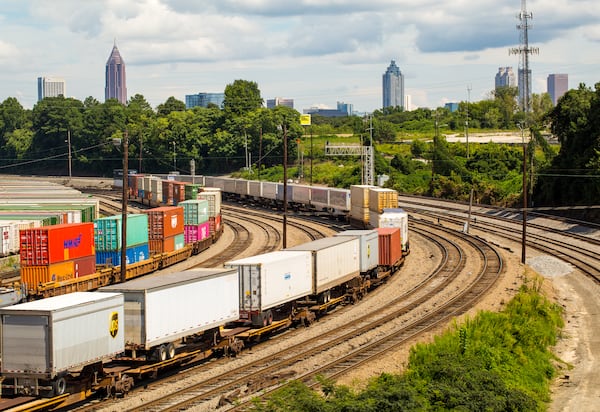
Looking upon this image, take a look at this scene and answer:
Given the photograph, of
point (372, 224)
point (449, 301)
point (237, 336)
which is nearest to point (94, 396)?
point (237, 336)

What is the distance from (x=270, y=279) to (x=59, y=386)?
10842 millimetres

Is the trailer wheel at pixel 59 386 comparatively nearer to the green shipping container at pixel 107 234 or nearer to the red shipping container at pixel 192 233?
the green shipping container at pixel 107 234

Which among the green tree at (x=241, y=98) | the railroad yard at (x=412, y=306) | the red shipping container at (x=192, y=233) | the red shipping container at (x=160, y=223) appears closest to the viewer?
the railroad yard at (x=412, y=306)

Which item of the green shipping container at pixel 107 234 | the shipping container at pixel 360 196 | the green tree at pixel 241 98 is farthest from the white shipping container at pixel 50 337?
the green tree at pixel 241 98

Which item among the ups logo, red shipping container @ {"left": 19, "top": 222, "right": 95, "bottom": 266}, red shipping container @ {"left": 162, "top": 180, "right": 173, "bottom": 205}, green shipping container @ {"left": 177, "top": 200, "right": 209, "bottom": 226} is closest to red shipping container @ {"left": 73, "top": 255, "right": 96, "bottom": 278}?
red shipping container @ {"left": 19, "top": 222, "right": 95, "bottom": 266}

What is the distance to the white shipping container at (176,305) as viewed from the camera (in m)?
25.6

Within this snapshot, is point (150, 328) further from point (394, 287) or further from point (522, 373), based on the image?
point (394, 287)

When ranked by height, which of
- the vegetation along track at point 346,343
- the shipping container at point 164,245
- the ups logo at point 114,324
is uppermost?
the ups logo at point 114,324

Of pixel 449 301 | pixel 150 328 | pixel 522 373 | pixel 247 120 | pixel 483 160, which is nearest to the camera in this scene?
pixel 150 328

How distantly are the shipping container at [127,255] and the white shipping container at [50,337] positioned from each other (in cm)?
2280

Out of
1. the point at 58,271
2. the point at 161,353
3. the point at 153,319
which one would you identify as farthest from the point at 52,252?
the point at 153,319

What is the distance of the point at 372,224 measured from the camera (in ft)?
224

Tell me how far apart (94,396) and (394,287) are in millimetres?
24399

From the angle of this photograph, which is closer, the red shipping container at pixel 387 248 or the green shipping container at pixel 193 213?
the red shipping container at pixel 387 248
